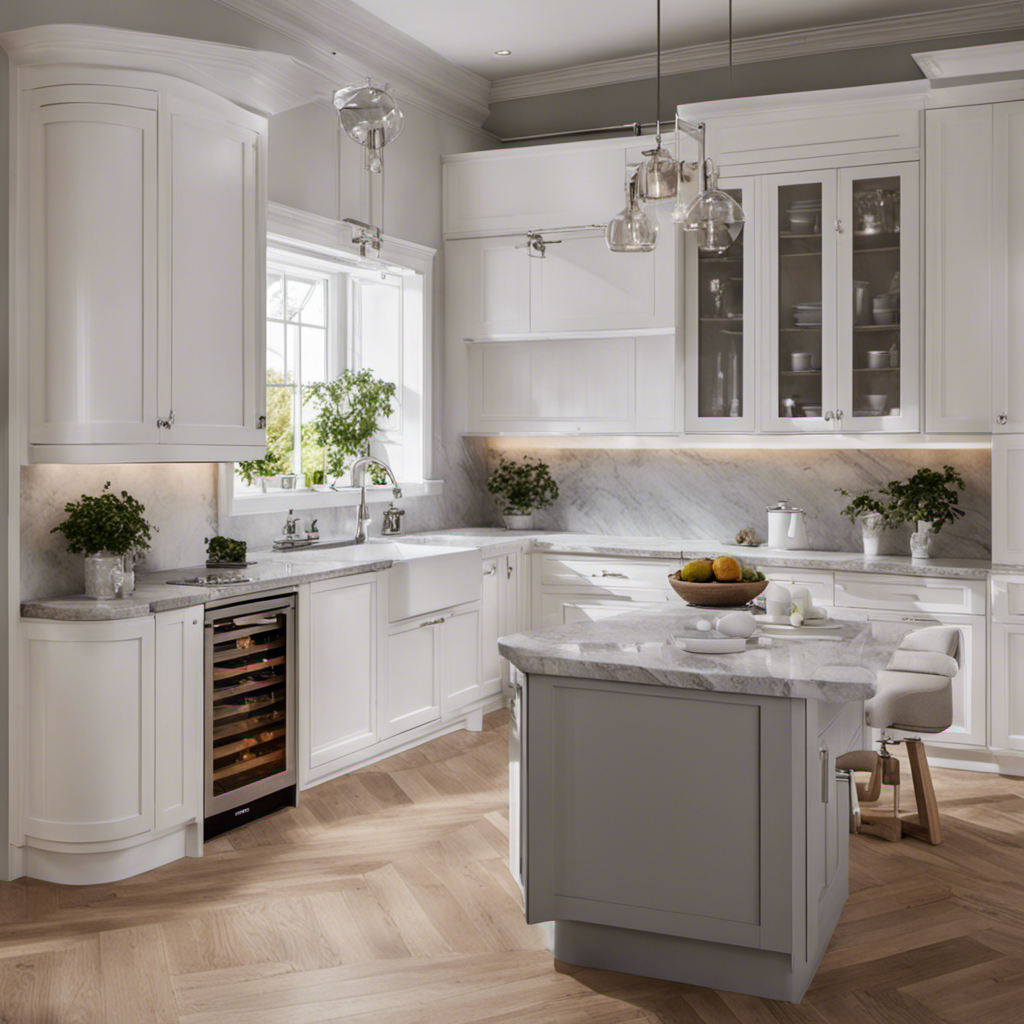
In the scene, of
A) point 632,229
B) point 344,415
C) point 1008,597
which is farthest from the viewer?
point 344,415

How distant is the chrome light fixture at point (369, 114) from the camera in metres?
2.24

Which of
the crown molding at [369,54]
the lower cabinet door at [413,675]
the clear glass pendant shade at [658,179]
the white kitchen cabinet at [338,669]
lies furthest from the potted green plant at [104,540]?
the crown molding at [369,54]

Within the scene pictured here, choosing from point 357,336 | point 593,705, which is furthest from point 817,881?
point 357,336

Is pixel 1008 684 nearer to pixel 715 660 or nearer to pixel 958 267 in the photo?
pixel 958 267

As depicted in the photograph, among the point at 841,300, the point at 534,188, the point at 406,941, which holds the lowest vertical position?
the point at 406,941

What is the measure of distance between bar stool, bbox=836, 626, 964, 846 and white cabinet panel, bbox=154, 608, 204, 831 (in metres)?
2.08

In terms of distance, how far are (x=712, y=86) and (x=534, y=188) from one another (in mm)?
1049

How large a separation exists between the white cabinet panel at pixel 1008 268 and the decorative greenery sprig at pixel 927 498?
43cm

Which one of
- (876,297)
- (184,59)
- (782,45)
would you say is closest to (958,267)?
(876,297)

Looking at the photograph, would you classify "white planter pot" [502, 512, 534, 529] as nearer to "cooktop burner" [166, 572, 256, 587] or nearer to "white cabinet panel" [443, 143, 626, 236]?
"white cabinet panel" [443, 143, 626, 236]

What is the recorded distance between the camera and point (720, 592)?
3154 mm

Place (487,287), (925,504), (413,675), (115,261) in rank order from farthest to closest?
1. (487,287)
2. (925,504)
3. (413,675)
4. (115,261)

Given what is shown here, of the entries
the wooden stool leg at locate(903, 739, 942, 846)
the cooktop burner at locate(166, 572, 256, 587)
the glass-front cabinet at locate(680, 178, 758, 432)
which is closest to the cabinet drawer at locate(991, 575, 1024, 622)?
the wooden stool leg at locate(903, 739, 942, 846)

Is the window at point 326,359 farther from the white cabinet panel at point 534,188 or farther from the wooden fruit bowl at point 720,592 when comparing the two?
the wooden fruit bowl at point 720,592
